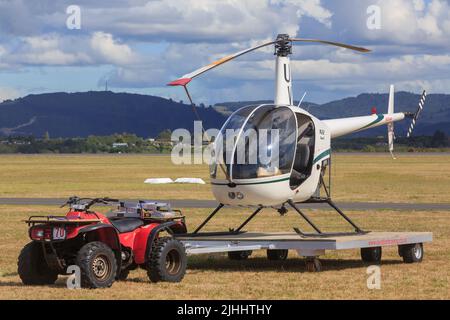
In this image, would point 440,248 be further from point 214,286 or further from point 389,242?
point 214,286

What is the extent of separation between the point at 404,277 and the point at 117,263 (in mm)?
5226

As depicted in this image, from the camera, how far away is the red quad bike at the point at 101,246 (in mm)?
16062

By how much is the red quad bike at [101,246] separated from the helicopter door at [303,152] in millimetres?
3418

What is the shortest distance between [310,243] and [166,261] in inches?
119

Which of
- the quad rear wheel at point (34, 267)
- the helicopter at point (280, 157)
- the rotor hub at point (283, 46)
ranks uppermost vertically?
the rotor hub at point (283, 46)

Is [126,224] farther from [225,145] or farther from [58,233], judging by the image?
[225,145]

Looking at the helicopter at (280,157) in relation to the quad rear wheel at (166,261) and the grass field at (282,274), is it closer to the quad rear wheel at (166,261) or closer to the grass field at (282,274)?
the grass field at (282,274)

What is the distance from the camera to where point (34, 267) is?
16828mm

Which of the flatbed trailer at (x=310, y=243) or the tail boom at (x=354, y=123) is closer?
the flatbed trailer at (x=310, y=243)

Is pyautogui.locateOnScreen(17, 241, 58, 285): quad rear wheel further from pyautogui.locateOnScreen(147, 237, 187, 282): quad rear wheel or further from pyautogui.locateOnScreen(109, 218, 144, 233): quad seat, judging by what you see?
pyautogui.locateOnScreen(147, 237, 187, 282): quad rear wheel

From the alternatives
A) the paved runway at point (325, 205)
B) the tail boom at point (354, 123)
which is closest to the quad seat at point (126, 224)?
the tail boom at point (354, 123)

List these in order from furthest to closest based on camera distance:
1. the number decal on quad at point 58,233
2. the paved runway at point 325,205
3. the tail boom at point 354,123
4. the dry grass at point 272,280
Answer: the paved runway at point 325,205 → the tail boom at point 354,123 → the number decal on quad at point 58,233 → the dry grass at point 272,280

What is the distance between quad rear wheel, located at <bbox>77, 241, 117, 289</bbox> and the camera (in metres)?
15.8
